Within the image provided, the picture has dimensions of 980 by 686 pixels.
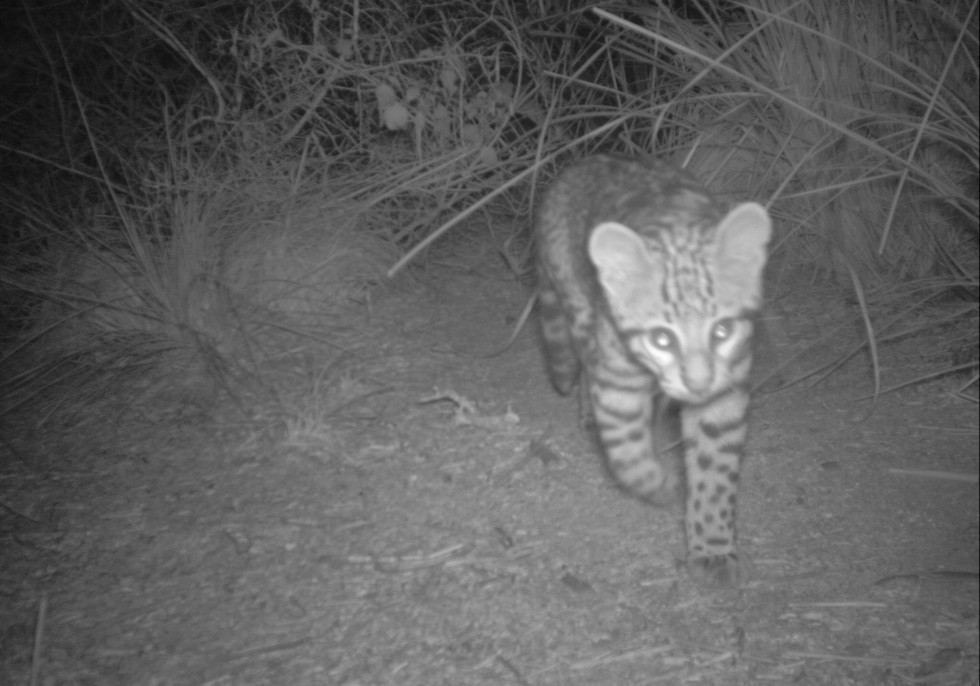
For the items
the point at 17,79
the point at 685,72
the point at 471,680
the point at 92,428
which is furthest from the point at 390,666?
the point at 17,79

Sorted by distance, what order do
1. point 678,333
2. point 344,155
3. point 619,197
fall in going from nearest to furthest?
point 678,333 < point 619,197 < point 344,155

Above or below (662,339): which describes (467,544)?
below

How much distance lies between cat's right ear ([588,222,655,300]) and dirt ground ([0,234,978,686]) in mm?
951

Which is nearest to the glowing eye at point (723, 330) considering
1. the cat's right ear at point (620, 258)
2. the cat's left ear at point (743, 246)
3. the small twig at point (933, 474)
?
the cat's left ear at point (743, 246)

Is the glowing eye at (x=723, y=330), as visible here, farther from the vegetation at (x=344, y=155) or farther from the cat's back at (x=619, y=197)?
the vegetation at (x=344, y=155)

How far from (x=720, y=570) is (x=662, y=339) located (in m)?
0.81

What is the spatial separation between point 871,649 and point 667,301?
3.94 feet

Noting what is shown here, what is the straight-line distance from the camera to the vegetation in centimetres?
481

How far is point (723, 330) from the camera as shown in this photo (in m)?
3.15

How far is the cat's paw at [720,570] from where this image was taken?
3279mm

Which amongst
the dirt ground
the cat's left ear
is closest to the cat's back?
the cat's left ear

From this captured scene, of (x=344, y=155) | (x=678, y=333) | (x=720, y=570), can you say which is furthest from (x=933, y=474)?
(x=344, y=155)

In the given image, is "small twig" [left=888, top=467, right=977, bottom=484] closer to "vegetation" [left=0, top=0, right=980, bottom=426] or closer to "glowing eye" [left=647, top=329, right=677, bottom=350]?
"vegetation" [left=0, top=0, right=980, bottom=426]

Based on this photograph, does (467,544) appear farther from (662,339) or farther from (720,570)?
(662,339)
